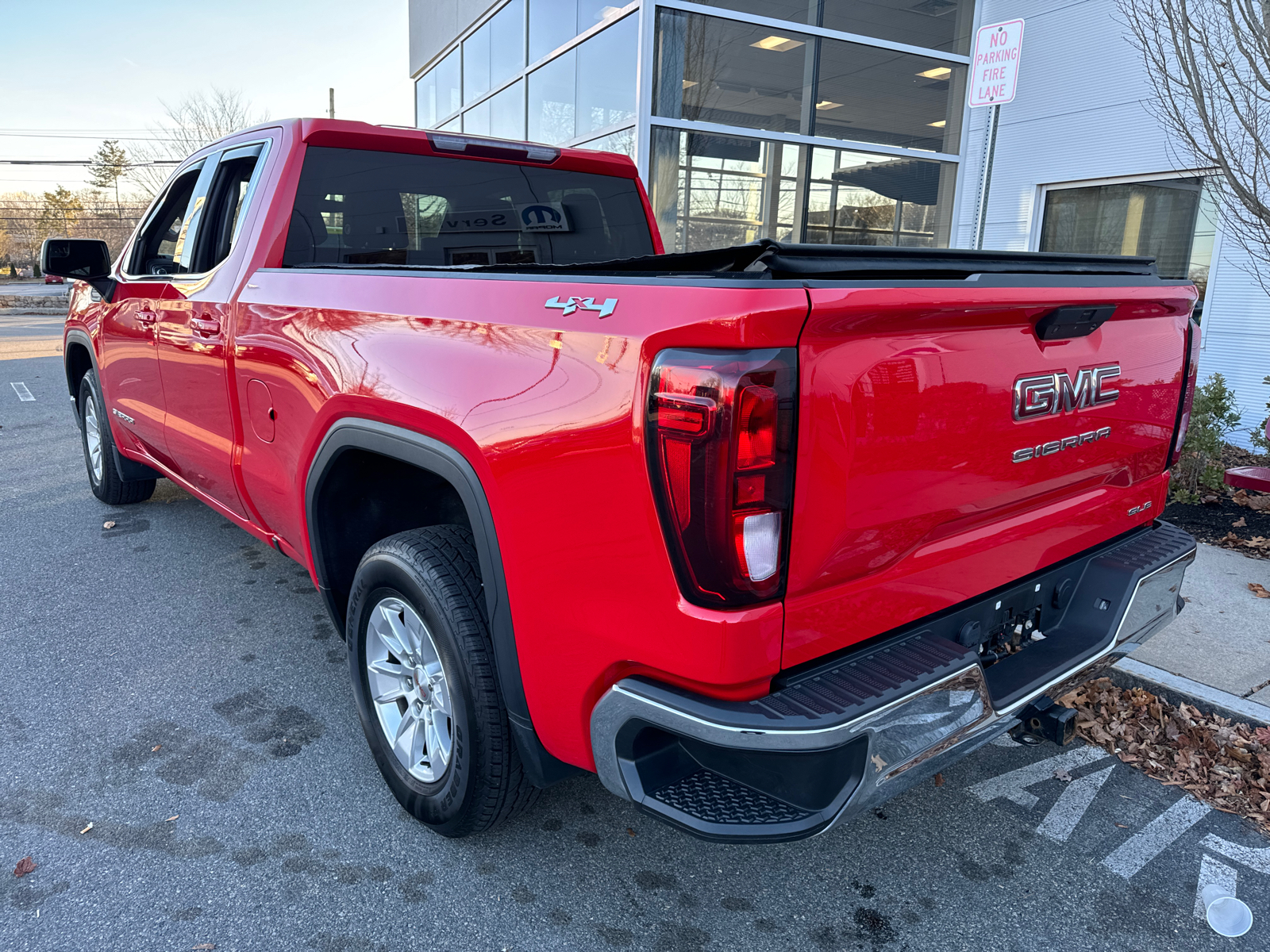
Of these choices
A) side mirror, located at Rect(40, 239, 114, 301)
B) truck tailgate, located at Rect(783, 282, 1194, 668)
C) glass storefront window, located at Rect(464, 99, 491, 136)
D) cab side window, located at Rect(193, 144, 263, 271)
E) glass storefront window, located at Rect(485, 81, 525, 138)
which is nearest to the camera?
truck tailgate, located at Rect(783, 282, 1194, 668)

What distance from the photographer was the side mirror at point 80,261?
423 cm

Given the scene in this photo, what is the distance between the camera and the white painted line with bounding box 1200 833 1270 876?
2408 millimetres

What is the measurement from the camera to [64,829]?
246cm

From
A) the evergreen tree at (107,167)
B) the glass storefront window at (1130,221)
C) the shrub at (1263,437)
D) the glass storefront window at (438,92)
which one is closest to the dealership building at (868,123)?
the glass storefront window at (1130,221)

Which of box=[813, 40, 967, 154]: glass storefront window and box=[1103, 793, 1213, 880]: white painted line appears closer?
box=[1103, 793, 1213, 880]: white painted line

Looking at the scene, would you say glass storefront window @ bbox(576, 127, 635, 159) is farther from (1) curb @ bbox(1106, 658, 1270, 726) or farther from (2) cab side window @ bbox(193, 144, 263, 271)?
(1) curb @ bbox(1106, 658, 1270, 726)

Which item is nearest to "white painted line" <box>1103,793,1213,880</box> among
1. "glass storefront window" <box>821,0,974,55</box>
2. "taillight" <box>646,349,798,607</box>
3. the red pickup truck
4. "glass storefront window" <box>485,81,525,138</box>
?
the red pickup truck

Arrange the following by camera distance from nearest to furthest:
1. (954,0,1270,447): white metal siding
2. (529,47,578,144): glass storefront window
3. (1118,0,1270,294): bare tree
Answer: (1118,0,1270,294): bare tree, (954,0,1270,447): white metal siding, (529,47,578,144): glass storefront window

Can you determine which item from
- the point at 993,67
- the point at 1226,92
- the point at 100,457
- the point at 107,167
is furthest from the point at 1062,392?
the point at 107,167

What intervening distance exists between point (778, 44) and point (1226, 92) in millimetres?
5170

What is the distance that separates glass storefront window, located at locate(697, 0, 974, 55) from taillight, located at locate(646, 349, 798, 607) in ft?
31.4

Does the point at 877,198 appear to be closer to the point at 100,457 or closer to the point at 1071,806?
the point at 100,457

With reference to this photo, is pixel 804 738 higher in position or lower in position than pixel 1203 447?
higher

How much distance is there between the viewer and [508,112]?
13148 mm
